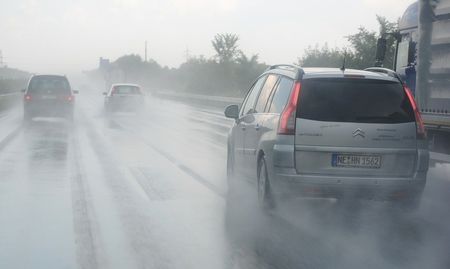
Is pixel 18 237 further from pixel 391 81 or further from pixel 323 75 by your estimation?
pixel 391 81

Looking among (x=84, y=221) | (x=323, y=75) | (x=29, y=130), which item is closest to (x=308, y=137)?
(x=323, y=75)

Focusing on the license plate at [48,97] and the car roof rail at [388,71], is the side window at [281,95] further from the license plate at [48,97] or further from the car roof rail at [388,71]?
the license plate at [48,97]

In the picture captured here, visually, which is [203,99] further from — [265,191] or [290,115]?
[290,115]

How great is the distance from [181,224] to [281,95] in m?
1.90

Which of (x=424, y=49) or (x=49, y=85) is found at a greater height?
(x=424, y=49)

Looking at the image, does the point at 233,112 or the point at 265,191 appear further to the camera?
the point at 233,112

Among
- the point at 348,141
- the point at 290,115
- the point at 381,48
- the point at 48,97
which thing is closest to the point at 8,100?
the point at 48,97

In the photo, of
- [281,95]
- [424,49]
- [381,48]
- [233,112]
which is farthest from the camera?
[381,48]

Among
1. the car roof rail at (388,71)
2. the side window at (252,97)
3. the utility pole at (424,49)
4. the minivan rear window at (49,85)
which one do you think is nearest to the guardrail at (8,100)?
the minivan rear window at (49,85)

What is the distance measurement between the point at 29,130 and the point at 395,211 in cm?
1509

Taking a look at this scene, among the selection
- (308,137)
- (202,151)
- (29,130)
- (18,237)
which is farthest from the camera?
(29,130)

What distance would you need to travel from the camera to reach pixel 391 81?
7.64 metres

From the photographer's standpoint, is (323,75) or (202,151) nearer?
(323,75)

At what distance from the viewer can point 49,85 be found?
28062 mm
